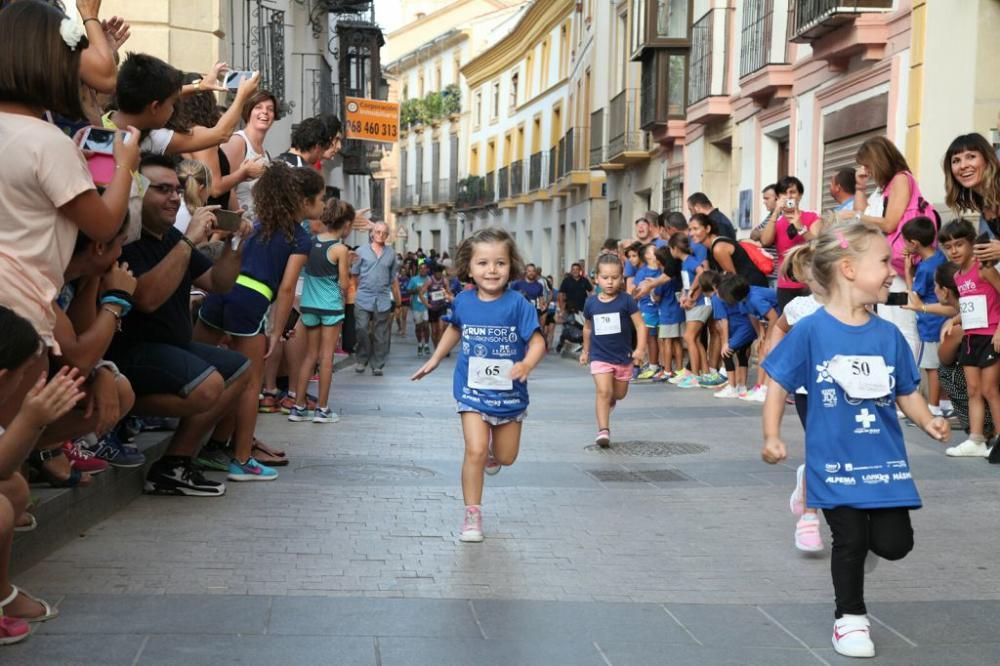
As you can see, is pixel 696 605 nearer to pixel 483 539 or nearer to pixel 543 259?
pixel 483 539

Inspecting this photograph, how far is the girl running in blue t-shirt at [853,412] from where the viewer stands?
16.1 feet

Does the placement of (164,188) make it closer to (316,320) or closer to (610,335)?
(610,335)

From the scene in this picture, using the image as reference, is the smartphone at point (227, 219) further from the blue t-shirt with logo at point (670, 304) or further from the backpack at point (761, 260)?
the blue t-shirt with logo at point (670, 304)

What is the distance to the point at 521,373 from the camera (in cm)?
688

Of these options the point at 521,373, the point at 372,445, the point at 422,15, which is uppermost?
the point at 422,15

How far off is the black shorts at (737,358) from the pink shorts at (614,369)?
4.39 meters

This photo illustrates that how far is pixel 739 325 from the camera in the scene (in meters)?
14.9

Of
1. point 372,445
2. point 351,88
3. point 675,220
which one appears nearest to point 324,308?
point 372,445

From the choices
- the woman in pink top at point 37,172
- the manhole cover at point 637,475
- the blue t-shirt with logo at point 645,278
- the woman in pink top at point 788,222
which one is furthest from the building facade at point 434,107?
the woman in pink top at point 37,172

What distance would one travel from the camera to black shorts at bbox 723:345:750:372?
14945mm

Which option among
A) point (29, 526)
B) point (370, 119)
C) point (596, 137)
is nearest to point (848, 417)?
point (29, 526)

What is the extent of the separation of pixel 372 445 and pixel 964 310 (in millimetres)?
4440

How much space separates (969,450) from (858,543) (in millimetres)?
5102

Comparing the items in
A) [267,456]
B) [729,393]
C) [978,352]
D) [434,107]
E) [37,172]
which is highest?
[434,107]
